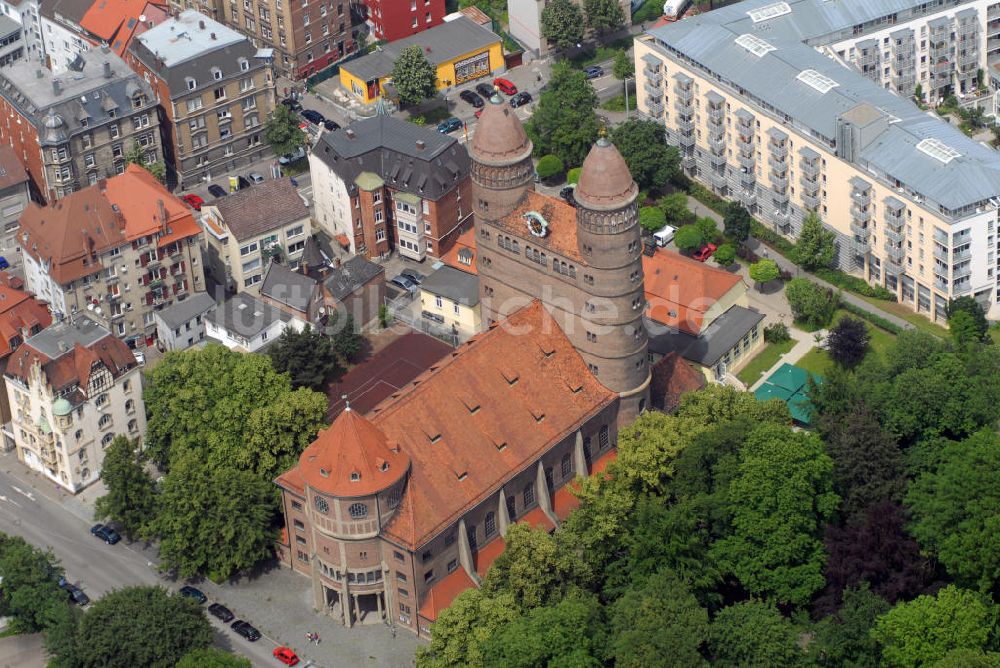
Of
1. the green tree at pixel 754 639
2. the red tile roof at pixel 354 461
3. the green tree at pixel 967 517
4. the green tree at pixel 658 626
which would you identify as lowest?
the green tree at pixel 754 639

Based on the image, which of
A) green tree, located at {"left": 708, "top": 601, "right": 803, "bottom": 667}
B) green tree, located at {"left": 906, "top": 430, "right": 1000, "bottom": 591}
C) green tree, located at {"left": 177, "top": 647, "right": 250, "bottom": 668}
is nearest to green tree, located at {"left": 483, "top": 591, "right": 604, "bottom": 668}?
green tree, located at {"left": 708, "top": 601, "right": 803, "bottom": 667}

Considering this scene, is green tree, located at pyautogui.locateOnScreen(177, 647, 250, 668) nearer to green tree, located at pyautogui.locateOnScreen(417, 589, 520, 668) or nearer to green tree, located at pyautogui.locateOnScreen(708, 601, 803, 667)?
green tree, located at pyautogui.locateOnScreen(417, 589, 520, 668)

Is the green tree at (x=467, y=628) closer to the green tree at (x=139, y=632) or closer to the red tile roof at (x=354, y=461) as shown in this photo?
the red tile roof at (x=354, y=461)

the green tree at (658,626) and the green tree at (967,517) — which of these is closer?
the green tree at (658,626)

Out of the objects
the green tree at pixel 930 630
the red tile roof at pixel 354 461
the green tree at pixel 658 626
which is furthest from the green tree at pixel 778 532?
the red tile roof at pixel 354 461

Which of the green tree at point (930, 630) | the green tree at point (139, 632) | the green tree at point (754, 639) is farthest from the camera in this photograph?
the green tree at point (139, 632)

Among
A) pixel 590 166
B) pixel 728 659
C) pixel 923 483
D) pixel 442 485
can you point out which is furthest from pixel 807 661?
pixel 590 166
